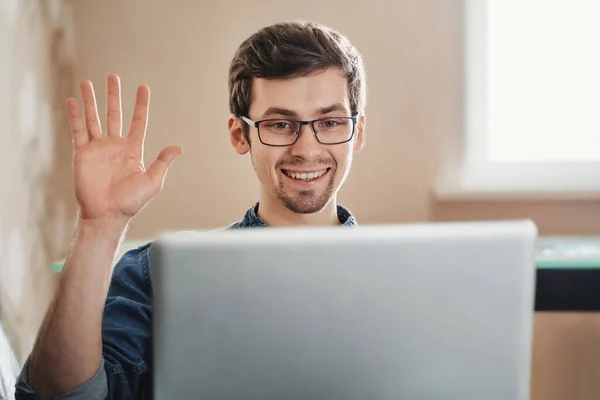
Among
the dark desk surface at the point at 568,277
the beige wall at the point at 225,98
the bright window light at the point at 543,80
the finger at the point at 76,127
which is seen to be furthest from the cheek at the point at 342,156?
the bright window light at the point at 543,80

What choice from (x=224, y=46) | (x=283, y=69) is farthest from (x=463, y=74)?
(x=283, y=69)

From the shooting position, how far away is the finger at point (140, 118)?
93cm

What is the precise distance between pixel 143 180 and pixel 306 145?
0.42 metres

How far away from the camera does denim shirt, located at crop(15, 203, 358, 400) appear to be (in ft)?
2.75

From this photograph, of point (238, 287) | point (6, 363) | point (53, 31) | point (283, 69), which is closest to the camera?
point (238, 287)

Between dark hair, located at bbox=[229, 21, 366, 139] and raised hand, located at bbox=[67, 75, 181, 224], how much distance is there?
1.20 ft

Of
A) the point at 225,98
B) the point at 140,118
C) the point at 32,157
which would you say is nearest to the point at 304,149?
the point at 140,118

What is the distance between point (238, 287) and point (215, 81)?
170 centimetres

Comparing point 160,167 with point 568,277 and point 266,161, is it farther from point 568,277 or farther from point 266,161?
point 568,277

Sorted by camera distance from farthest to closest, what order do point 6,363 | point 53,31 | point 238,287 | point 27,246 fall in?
point 53,31
point 27,246
point 6,363
point 238,287

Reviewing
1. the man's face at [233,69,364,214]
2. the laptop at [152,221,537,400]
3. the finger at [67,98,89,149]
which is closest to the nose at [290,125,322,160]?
the man's face at [233,69,364,214]

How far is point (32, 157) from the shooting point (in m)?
2.06

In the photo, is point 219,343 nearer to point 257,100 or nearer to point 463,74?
point 257,100

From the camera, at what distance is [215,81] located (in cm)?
223
